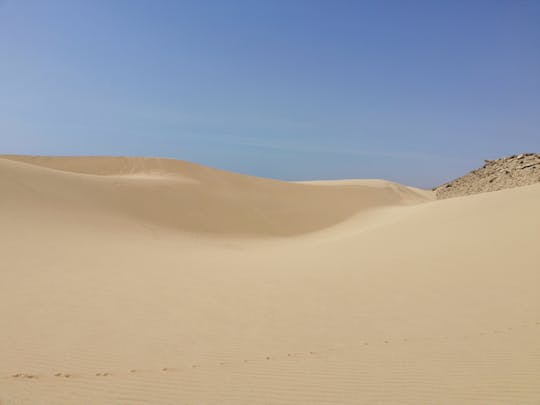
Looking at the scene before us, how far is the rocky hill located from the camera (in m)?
19.6

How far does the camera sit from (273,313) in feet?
19.2

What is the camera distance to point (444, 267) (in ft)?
26.6

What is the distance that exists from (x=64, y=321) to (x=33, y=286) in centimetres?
213

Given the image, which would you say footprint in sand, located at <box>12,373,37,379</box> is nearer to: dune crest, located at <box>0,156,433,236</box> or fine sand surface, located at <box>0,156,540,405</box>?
fine sand surface, located at <box>0,156,540,405</box>

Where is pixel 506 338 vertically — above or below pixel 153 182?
below

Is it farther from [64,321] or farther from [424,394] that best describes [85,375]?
[424,394]

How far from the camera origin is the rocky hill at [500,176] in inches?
772

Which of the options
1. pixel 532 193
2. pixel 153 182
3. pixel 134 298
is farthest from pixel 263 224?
pixel 134 298

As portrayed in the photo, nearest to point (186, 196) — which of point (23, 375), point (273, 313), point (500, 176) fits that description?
point (273, 313)

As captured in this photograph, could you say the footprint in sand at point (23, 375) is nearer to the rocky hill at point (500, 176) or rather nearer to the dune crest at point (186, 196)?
the dune crest at point (186, 196)

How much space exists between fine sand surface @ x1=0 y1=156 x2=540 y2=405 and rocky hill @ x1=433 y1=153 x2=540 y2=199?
21.5 ft

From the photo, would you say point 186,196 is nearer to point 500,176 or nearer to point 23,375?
point 500,176

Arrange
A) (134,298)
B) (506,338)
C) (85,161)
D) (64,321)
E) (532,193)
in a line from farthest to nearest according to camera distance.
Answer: (85,161) → (532,193) → (134,298) → (64,321) → (506,338)

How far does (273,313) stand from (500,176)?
64.8 feet
